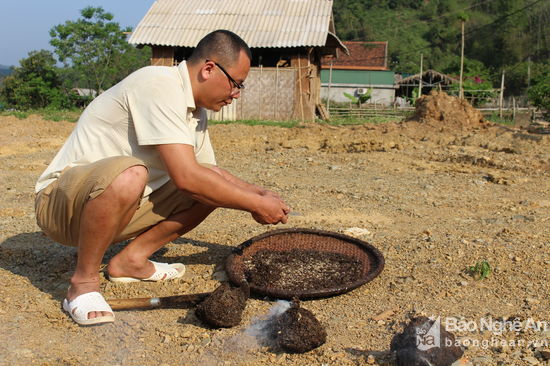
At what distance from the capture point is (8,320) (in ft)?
7.48

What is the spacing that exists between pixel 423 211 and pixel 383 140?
393cm

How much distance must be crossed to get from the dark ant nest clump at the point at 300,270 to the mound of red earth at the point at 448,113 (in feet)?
22.1

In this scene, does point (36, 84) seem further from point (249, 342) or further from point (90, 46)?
point (249, 342)

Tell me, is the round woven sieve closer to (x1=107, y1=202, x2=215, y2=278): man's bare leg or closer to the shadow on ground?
the shadow on ground

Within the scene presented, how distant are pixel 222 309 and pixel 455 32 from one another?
188 feet

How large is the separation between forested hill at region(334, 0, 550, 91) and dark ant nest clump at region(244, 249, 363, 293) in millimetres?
34918

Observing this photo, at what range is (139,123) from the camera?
2.26m

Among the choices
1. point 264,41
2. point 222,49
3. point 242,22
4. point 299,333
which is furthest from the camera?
point 242,22

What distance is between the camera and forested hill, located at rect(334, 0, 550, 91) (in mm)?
44094

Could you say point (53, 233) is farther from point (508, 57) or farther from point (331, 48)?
point (508, 57)

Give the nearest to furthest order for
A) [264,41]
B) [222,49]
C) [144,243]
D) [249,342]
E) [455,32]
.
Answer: [249,342] → [222,49] → [144,243] → [264,41] → [455,32]

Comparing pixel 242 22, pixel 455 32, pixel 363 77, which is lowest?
pixel 363 77

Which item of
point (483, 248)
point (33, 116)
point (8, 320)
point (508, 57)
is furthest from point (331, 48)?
point (508, 57)

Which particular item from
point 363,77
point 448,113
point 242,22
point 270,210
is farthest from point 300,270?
point 363,77
